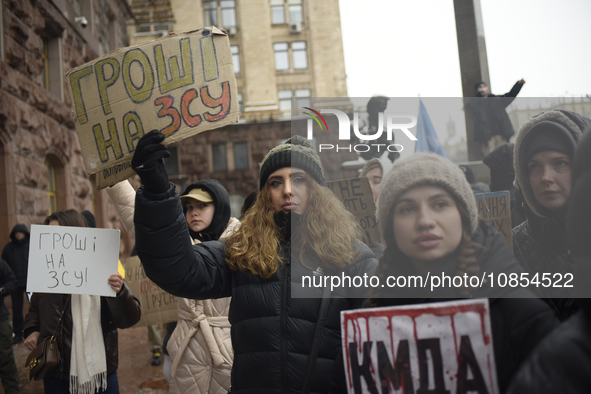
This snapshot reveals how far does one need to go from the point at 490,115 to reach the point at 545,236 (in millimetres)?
369

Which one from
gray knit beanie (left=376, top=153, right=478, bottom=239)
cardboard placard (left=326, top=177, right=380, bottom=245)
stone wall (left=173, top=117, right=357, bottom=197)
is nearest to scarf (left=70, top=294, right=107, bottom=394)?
cardboard placard (left=326, top=177, right=380, bottom=245)

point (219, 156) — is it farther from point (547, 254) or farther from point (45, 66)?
point (547, 254)

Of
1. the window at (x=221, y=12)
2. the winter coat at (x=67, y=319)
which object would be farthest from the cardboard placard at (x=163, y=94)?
the window at (x=221, y=12)

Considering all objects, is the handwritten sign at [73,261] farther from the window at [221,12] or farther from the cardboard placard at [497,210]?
the window at [221,12]

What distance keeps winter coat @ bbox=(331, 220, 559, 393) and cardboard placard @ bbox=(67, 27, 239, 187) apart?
35.5 inches

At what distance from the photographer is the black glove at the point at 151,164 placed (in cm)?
137

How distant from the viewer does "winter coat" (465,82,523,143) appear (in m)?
1.25

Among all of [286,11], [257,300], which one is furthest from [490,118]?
[286,11]

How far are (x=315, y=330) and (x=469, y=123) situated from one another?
2.68 feet

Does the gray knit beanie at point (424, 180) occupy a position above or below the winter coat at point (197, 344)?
above

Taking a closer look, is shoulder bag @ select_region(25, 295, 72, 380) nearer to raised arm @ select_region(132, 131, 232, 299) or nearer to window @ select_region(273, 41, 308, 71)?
raised arm @ select_region(132, 131, 232, 299)

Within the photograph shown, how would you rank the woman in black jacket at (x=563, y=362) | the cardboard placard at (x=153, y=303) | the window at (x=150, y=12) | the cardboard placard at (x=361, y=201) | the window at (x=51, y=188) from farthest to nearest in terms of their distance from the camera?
1. the window at (x=150, y=12)
2. the window at (x=51, y=188)
3. the cardboard placard at (x=153, y=303)
4. the cardboard placard at (x=361, y=201)
5. the woman in black jacket at (x=563, y=362)

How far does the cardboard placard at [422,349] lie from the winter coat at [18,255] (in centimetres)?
621

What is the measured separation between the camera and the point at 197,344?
2625mm
